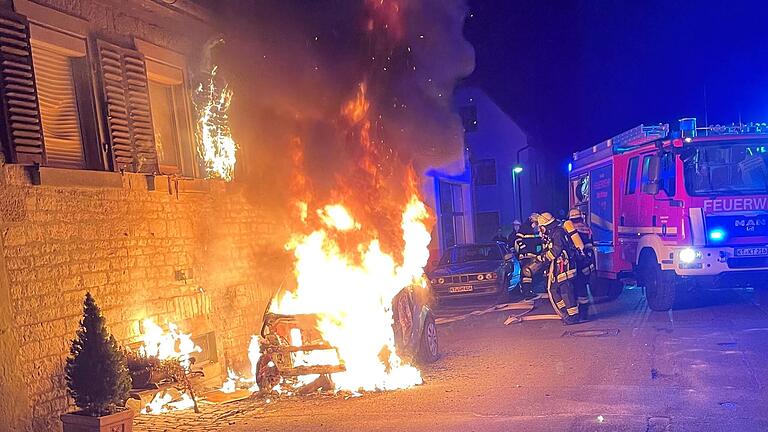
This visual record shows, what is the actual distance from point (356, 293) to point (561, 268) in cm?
430

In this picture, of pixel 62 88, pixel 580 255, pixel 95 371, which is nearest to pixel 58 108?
pixel 62 88

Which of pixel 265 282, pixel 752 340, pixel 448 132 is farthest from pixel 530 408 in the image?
pixel 448 132

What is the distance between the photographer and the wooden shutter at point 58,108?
7.42 meters

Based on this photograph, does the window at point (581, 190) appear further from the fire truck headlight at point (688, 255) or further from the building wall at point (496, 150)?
the building wall at point (496, 150)

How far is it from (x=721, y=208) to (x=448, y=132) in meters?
10.9

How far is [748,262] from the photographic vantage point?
10.9 m

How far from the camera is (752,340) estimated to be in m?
8.97

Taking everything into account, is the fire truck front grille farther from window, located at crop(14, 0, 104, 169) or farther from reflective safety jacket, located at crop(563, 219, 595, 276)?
window, located at crop(14, 0, 104, 169)

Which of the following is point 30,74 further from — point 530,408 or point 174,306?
point 530,408

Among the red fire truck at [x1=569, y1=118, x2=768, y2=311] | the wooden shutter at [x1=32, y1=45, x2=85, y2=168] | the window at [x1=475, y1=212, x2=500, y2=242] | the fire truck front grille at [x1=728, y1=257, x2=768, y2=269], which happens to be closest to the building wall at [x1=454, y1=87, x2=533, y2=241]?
the window at [x1=475, y1=212, x2=500, y2=242]

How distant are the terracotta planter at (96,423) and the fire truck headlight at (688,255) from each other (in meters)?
8.83

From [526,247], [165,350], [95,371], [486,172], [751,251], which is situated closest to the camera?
[95,371]

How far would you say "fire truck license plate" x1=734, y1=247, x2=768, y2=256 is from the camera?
10883 mm

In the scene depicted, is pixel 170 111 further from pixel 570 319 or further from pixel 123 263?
pixel 570 319
